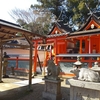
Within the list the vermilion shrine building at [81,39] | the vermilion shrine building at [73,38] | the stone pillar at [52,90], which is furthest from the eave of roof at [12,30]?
the vermilion shrine building at [81,39]

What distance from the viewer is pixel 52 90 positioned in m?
6.25

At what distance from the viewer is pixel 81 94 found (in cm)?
466

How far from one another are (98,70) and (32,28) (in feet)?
Answer: 78.7

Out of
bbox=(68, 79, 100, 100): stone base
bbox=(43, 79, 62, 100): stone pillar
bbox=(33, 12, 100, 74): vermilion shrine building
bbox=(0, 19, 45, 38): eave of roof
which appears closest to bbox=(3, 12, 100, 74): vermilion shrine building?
bbox=(33, 12, 100, 74): vermilion shrine building

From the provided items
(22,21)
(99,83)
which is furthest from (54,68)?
(22,21)

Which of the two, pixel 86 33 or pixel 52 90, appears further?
pixel 86 33

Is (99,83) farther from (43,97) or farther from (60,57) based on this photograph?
(60,57)

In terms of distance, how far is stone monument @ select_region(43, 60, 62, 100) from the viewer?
6.11m

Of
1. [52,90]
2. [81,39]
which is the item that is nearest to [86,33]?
[81,39]

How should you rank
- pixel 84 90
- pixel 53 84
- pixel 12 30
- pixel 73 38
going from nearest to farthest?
pixel 84 90, pixel 53 84, pixel 12 30, pixel 73 38

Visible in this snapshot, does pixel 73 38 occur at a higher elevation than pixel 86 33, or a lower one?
lower

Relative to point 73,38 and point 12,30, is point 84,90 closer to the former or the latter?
point 12,30

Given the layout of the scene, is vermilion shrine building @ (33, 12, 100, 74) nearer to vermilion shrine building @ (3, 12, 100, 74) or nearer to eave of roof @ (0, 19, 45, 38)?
vermilion shrine building @ (3, 12, 100, 74)

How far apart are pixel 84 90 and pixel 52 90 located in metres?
1.96
